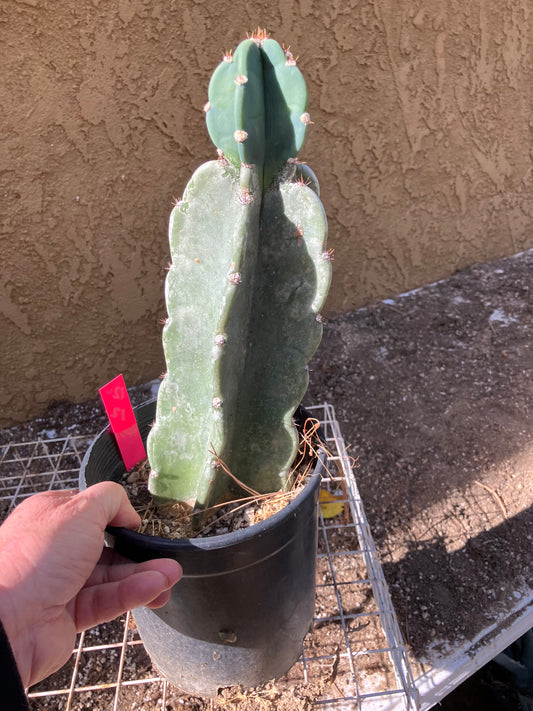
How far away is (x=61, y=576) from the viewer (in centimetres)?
64

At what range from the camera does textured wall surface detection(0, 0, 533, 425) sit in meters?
1.55

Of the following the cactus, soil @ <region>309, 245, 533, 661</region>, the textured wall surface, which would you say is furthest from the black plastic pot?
the textured wall surface

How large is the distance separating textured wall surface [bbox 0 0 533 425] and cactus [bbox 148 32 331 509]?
3.23 ft

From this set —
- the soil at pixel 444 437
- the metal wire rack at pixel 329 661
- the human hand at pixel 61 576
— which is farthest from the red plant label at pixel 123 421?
the soil at pixel 444 437

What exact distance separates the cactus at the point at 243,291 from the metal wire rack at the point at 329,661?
29 cm

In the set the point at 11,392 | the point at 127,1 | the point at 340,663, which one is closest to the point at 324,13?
the point at 127,1

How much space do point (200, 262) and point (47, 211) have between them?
1.08m

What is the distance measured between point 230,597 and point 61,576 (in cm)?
30

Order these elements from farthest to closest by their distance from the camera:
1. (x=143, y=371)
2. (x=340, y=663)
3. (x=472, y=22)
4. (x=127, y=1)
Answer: (x=472, y=22) → (x=143, y=371) → (x=127, y=1) → (x=340, y=663)

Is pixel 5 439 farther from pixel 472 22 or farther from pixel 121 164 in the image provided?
pixel 472 22

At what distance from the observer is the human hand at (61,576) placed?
0.61 meters

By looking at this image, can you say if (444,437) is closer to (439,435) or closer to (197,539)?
(439,435)

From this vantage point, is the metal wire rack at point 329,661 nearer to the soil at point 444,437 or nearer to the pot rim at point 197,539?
the soil at point 444,437

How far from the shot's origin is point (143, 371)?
2.03 metres
